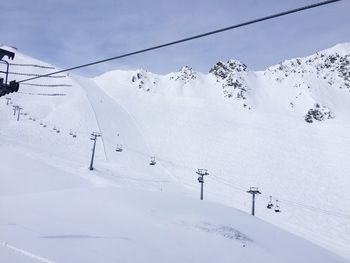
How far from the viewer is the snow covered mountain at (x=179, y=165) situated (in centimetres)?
1345

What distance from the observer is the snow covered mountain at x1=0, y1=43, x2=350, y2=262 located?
13453mm

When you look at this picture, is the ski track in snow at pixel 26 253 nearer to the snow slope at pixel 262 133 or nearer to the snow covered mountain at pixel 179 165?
the snow covered mountain at pixel 179 165

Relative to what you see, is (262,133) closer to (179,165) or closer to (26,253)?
(179,165)

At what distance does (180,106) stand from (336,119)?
47981 mm

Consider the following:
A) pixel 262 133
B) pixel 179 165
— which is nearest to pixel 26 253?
pixel 179 165

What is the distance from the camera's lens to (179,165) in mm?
66125

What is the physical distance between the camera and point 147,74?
163750 millimetres

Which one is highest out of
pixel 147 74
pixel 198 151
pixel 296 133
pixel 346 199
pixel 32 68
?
pixel 147 74

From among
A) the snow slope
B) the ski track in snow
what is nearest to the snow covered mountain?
the ski track in snow

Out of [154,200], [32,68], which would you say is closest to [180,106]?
[32,68]

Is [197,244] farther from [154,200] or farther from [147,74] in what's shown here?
[147,74]

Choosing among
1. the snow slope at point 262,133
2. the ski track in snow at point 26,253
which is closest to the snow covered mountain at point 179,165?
the ski track in snow at point 26,253

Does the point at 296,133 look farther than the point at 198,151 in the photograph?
Yes

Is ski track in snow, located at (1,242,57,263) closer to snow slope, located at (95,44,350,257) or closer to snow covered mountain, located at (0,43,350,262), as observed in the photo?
snow covered mountain, located at (0,43,350,262)
